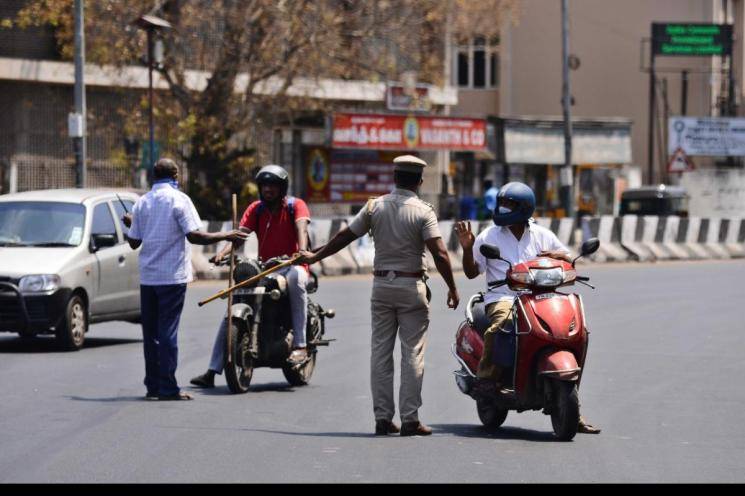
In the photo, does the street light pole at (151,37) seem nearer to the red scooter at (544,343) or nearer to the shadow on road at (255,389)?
the shadow on road at (255,389)

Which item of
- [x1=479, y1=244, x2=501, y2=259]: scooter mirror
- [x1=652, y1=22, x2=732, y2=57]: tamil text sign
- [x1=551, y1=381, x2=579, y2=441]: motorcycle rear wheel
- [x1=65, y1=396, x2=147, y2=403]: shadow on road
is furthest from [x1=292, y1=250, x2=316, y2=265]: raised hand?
[x1=652, y1=22, x2=732, y2=57]: tamil text sign

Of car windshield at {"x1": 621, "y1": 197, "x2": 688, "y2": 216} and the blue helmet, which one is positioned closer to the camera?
the blue helmet

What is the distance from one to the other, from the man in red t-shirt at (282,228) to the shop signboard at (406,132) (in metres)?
28.5

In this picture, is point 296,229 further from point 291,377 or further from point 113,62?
point 113,62

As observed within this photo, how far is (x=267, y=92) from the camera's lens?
39.5 meters

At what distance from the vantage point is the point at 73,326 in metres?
15.8

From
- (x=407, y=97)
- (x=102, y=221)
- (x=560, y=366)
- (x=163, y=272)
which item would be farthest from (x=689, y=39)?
(x=560, y=366)

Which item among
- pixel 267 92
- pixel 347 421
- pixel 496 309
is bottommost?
pixel 347 421

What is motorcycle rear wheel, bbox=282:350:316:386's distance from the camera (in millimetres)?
12909

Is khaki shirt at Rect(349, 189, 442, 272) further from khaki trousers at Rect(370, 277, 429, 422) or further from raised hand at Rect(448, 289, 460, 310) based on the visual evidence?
Result: raised hand at Rect(448, 289, 460, 310)

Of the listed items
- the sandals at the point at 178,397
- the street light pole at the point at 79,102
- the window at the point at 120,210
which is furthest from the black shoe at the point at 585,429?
the street light pole at the point at 79,102

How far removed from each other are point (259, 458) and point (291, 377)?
4.10 meters

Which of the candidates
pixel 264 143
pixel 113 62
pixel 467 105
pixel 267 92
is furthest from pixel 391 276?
pixel 467 105

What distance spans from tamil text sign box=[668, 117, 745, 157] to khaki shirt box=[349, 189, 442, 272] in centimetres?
4426
